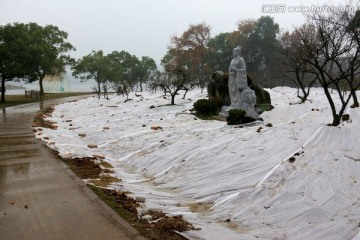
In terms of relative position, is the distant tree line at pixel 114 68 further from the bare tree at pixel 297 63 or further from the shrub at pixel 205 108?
the shrub at pixel 205 108

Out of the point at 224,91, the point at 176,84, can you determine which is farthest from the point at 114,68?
the point at 224,91

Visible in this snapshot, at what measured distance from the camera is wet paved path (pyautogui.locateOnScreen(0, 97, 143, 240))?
3896 millimetres

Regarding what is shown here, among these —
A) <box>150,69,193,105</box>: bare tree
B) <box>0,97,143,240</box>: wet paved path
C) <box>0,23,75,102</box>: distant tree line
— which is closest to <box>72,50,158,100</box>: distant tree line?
<box>0,23,75,102</box>: distant tree line

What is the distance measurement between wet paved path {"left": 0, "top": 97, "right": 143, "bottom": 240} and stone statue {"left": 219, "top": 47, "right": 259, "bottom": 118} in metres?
7.20

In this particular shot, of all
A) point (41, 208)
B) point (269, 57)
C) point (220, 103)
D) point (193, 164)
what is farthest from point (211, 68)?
point (41, 208)

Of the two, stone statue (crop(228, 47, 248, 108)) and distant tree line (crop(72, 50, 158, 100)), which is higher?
distant tree line (crop(72, 50, 158, 100))

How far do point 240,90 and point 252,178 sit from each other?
24.0 ft

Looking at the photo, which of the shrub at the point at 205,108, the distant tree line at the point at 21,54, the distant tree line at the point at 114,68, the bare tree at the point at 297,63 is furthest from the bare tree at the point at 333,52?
the distant tree line at the point at 114,68

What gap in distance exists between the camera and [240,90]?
12.5 metres

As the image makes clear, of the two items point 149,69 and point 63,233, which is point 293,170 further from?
point 149,69

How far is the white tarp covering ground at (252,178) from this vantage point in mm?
4289

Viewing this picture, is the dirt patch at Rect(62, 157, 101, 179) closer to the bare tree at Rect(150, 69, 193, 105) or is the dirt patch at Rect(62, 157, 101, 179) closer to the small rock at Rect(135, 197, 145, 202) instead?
the small rock at Rect(135, 197, 145, 202)

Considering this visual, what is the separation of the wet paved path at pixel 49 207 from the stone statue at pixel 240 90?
7.20 metres

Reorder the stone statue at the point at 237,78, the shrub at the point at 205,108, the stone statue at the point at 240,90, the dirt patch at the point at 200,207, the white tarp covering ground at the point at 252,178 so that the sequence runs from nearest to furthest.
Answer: the white tarp covering ground at the point at 252,178, the dirt patch at the point at 200,207, the stone statue at the point at 240,90, the stone statue at the point at 237,78, the shrub at the point at 205,108
